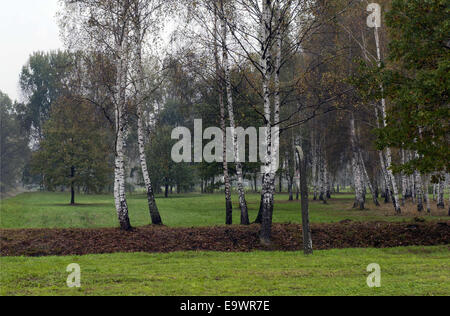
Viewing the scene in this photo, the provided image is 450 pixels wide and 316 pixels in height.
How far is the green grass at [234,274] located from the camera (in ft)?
→ 23.1

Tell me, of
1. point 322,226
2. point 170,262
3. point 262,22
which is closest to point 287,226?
point 322,226

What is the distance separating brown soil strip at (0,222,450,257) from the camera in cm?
1245

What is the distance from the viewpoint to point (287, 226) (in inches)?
603

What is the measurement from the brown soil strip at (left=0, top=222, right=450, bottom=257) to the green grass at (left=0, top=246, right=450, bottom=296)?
1.06 m

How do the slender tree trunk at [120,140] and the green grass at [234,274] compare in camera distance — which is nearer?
the green grass at [234,274]

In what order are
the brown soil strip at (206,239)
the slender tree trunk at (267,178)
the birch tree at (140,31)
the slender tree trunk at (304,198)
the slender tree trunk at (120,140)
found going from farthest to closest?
the birch tree at (140,31)
the slender tree trunk at (120,140)
the slender tree trunk at (267,178)
the brown soil strip at (206,239)
the slender tree trunk at (304,198)

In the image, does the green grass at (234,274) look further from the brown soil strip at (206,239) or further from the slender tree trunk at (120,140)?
the slender tree trunk at (120,140)

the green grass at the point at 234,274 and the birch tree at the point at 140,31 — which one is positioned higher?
the birch tree at the point at 140,31

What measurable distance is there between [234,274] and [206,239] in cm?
501

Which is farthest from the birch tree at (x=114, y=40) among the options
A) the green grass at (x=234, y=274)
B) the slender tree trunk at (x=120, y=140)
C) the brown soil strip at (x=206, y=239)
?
the green grass at (x=234, y=274)

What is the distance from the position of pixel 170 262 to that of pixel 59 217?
1761 centimetres

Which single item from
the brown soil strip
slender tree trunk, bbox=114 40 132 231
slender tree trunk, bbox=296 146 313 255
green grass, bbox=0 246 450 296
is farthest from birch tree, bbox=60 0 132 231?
slender tree trunk, bbox=296 146 313 255

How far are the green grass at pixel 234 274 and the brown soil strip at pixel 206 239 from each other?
106 cm

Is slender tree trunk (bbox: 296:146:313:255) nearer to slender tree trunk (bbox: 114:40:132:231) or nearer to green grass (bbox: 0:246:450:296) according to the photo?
green grass (bbox: 0:246:450:296)
